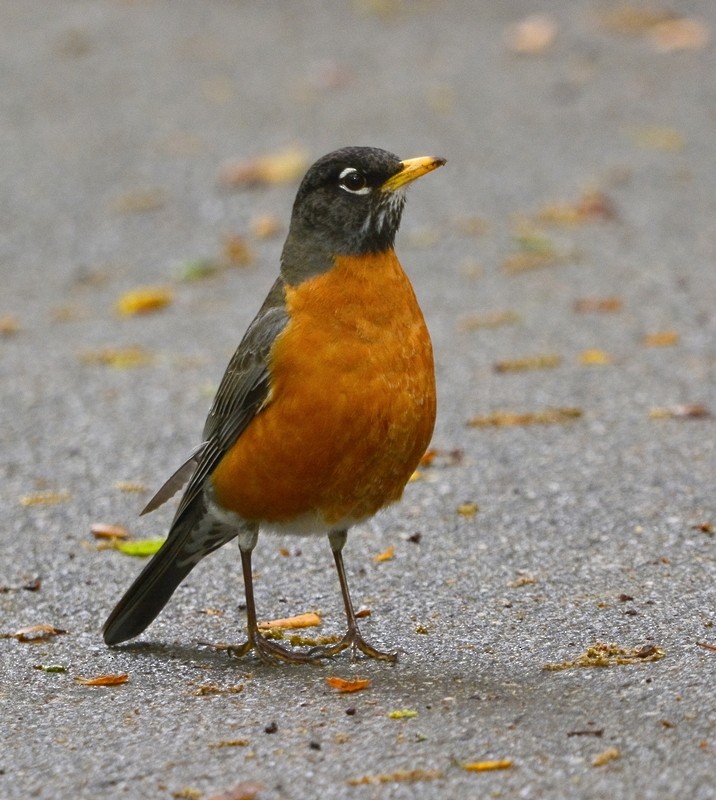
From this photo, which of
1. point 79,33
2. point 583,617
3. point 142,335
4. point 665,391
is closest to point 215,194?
point 142,335

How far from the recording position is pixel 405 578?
562cm

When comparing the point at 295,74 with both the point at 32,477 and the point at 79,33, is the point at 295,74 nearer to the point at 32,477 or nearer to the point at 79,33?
the point at 79,33

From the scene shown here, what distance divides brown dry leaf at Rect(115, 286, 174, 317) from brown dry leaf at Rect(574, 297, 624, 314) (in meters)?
3.00

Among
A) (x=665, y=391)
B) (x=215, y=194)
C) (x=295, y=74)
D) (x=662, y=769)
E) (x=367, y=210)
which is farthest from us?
(x=295, y=74)

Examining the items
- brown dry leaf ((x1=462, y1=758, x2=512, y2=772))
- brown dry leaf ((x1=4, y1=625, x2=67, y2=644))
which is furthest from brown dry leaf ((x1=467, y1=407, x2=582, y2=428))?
brown dry leaf ((x1=462, y1=758, x2=512, y2=772))

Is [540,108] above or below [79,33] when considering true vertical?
below

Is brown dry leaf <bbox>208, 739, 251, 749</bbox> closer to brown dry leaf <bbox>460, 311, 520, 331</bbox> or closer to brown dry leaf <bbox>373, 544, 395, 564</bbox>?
brown dry leaf <bbox>373, 544, 395, 564</bbox>

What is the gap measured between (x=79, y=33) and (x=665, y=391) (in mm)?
10153

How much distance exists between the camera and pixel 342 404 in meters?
4.50

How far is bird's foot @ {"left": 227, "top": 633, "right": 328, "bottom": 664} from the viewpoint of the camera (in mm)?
4852

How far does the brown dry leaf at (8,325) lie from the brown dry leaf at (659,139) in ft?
18.9

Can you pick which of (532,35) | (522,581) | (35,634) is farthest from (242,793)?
(532,35)

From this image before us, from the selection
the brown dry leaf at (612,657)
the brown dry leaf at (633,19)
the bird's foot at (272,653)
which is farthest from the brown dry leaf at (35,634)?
the brown dry leaf at (633,19)

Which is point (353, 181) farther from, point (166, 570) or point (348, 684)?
point (348, 684)
